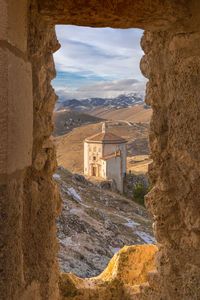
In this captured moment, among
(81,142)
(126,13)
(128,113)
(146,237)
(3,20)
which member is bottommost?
(81,142)

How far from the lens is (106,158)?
28938mm

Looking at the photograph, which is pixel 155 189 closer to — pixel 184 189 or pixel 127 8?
pixel 184 189

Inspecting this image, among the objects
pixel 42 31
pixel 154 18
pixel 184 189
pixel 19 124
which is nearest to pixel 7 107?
pixel 19 124

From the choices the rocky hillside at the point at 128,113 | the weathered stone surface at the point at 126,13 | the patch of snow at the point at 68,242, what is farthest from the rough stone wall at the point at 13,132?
the rocky hillside at the point at 128,113

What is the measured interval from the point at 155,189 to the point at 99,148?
27099 millimetres

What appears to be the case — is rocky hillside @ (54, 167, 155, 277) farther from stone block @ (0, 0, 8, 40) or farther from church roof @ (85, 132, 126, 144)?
church roof @ (85, 132, 126, 144)

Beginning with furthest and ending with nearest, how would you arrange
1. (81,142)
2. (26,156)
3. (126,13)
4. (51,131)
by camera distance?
(81,142) → (51,131) → (126,13) → (26,156)

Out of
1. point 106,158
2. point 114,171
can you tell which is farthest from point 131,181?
point 106,158

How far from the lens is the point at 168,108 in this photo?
2377 mm

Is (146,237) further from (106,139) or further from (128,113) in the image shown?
(128,113)

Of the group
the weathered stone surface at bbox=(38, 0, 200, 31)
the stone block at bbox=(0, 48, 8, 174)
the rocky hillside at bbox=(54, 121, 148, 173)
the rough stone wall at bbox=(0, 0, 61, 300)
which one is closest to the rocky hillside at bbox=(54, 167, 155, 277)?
the rough stone wall at bbox=(0, 0, 61, 300)

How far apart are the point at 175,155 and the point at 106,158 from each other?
26590mm


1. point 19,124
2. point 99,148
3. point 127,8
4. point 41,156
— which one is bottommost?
point 99,148

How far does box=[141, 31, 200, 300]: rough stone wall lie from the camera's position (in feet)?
7.18
